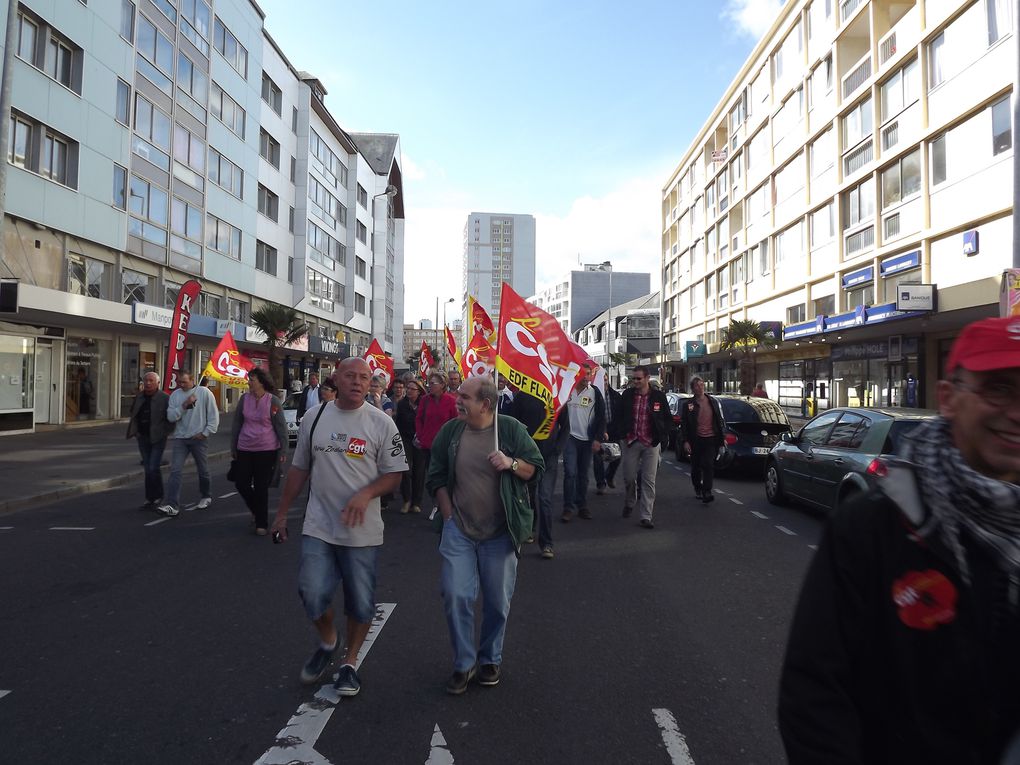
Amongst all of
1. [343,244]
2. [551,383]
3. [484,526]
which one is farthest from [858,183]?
[343,244]

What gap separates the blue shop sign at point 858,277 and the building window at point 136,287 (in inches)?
1032

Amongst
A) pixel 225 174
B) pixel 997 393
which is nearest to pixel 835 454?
pixel 997 393

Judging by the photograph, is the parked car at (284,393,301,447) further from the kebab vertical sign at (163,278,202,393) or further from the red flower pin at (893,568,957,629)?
the red flower pin at (893,568,957,629)

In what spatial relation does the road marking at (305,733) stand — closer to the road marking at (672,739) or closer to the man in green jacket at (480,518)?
the man in green jacket at (480,518)

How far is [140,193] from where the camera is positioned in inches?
949

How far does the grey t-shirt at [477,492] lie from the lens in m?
3.93

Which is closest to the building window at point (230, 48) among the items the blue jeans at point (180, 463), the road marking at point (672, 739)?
the blue jeans at point (180, 463)

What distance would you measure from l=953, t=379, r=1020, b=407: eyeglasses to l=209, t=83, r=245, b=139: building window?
3309 cm

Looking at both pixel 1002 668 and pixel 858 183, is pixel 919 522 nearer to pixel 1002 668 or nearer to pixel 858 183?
pixel 1002 668

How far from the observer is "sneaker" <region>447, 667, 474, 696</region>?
12.2ft

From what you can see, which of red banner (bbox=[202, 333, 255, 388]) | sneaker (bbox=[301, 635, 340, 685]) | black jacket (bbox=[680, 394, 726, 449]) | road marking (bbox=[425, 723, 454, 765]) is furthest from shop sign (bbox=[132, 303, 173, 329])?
road marking (bbox=[425, 723, 454, 765])

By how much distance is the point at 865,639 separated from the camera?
143 cm

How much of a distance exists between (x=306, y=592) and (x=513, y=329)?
2.98 meters

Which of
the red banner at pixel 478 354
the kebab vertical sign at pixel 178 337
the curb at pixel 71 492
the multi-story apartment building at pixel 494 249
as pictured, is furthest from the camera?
the multi-story apartment building at pixel 494 249
